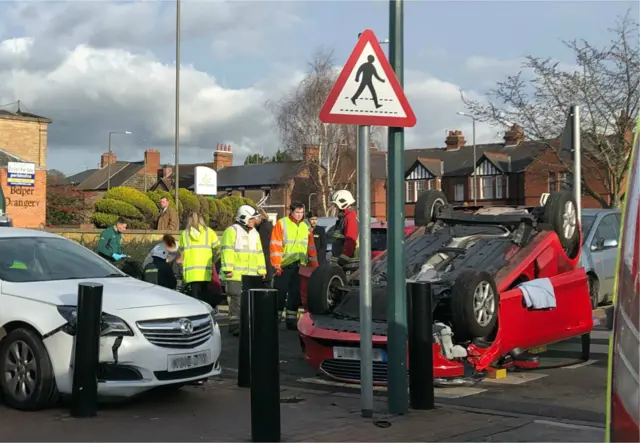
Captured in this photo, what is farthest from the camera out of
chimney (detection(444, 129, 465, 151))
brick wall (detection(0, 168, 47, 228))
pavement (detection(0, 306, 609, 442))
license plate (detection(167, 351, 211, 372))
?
chimney (detection(444, 129, 465, 151))

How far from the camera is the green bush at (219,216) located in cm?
4044

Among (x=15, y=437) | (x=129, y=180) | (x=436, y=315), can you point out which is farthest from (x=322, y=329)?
(x=129, y=180)

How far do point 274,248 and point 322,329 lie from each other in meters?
3.93

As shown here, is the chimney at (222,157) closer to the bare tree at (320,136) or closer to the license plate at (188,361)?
the bare tree at (320,136)

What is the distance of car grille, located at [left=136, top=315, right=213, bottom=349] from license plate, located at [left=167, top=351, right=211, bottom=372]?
3.3 inches

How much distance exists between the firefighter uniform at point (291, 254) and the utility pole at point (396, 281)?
508cm

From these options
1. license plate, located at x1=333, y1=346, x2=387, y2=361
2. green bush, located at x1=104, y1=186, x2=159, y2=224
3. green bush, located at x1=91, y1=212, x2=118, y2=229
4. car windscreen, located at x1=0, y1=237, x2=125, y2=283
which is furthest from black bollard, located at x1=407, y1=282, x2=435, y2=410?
green bush, located at x1=104, y1=186, x2=159, y2=224

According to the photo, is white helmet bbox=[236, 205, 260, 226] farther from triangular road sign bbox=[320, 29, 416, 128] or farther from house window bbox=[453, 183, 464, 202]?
house window bbox=[453, 183, 464, 202]

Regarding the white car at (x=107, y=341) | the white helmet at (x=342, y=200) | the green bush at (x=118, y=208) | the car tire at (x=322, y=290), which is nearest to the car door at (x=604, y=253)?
the white helmet at (x=342, y=200)

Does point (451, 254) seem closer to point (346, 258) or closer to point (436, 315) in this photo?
point (436, 315)

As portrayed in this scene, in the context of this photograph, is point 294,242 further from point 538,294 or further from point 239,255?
point 538,294

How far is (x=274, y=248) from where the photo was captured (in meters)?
11.9

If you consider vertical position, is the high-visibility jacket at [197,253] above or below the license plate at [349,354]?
above

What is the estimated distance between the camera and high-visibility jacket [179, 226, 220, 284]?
11.6 m
